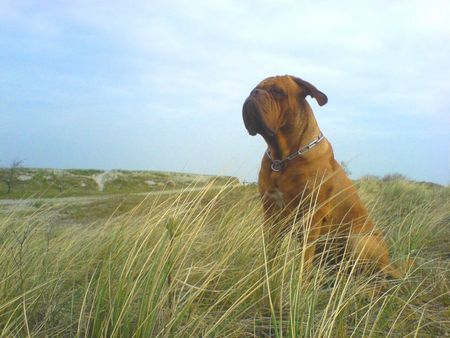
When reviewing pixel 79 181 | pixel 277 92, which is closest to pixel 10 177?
pixel 79 181

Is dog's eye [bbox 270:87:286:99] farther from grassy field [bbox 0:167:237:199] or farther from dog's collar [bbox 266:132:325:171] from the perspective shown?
grassy field [bbox 0:167:237:199]

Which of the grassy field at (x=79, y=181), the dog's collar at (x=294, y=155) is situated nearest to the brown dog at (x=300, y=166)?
the dog's collar at (x=294, y=155)

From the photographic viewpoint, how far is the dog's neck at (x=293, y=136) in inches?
139

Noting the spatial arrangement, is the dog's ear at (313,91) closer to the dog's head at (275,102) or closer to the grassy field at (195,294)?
the dog's head at (275,102)

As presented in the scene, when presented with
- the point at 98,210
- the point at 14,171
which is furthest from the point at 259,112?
the point at 14,171

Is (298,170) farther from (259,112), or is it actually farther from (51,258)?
(51,258)

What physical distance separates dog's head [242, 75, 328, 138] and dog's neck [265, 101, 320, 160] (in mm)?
35

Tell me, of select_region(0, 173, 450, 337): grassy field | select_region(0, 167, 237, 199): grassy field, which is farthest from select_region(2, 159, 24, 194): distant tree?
select_region(0, 173, 450, 337): grassy field

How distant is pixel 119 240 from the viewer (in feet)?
9.82

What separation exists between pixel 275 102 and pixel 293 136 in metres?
0.30

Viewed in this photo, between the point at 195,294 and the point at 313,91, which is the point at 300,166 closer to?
the point at 313,91

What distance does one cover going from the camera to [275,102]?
3.52 meters

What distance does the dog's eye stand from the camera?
356cm

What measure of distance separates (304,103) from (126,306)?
90.8 inches
